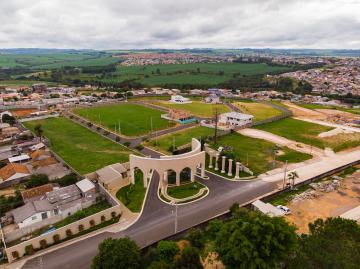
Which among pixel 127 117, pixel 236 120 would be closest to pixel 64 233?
pixel 236 120

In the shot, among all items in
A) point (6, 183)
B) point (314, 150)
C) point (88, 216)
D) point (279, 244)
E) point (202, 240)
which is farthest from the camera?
point (314, 150)

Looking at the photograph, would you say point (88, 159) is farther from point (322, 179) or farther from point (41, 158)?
point (322, 179)

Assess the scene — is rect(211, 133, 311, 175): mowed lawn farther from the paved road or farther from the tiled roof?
the tiled roof

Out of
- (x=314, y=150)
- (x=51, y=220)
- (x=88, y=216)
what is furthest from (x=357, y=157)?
(x=51, y=220)

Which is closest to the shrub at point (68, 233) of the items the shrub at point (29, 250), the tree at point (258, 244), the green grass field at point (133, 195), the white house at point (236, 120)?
the shrub at point (29, 250)

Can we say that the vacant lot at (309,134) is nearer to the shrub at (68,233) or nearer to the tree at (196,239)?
the tree at (196,239)

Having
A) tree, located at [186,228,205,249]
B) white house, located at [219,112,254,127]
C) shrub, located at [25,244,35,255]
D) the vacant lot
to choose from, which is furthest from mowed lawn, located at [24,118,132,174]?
the vacant lot
